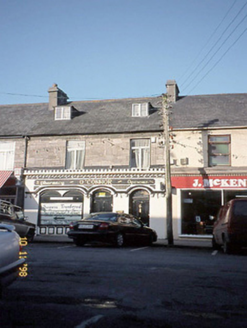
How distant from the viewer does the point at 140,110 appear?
24.2 metres

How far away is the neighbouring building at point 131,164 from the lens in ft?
69.9

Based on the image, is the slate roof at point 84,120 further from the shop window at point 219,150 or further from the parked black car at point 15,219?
the parked black car at point 15,219

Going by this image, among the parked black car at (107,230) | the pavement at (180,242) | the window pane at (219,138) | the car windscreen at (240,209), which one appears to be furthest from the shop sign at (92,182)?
the car windscreen at (240,209)

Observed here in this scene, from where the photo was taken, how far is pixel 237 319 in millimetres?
4234

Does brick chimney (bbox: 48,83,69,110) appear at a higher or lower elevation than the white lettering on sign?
higher

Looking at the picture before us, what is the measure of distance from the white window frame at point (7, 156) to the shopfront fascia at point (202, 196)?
34.2 ft

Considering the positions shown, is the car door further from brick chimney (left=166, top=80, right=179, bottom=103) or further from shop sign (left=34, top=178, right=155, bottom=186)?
brick chimney (left=166, top=80, right=179, bottom=103)

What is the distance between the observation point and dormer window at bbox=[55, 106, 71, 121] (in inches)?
990

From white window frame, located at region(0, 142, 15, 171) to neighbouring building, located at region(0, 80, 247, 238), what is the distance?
2.5 inches

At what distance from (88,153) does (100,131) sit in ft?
5.13

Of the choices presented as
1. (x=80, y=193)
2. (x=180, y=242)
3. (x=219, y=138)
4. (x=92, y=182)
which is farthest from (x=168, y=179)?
(x=80, y=193)

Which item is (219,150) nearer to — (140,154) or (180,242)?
(140,154)

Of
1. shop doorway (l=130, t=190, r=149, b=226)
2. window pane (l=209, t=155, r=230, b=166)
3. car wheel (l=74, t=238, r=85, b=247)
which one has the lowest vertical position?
car wheel (l=74, t=238, r=85, b=247)

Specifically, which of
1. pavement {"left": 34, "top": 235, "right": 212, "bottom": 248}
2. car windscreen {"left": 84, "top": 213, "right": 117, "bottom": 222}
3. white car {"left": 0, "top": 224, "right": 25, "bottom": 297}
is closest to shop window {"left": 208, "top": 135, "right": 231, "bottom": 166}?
pavement {"left": 34, "top": 235, "right": 212, "bottom": 248}
